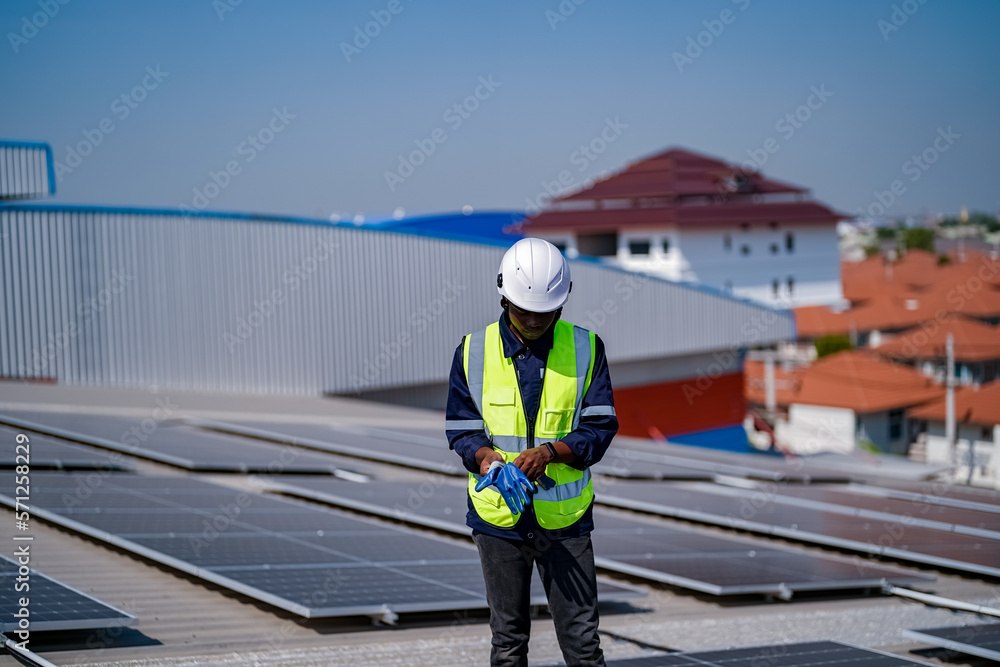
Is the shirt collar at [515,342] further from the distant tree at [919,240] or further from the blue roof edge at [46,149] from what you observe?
the distant tree at [919,240]

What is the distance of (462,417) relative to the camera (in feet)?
13.6

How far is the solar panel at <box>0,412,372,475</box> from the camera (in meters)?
11.1

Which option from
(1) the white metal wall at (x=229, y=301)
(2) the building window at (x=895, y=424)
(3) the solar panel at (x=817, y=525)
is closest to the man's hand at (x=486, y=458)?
(3) the solar panel at (x=817, y=525)

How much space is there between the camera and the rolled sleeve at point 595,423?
4027 millimetres

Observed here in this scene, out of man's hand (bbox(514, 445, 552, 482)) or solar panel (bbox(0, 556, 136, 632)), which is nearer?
man's hand (bbox(514, 445, 552, 482))

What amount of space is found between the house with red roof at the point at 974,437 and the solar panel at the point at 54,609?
1069 inches

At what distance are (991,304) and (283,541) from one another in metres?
51.0

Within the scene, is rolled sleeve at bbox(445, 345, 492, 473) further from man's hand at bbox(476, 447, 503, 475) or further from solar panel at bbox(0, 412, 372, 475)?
solar panel at bbox(0, 412, 372, 475)

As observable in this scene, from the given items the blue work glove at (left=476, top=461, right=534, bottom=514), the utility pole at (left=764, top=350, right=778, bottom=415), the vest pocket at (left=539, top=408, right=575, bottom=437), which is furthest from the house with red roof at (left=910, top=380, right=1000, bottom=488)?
the blue work glove at (left=476, top=461, right=534, bottom=514)

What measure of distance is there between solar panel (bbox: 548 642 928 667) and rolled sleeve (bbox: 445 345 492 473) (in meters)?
1.57

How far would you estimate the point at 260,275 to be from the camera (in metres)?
20.1

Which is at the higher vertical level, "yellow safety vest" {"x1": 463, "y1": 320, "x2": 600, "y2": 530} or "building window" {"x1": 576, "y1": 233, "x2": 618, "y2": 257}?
"building window" {"x1": 576, "y1": 233, "x2": 618, "y2": 257}

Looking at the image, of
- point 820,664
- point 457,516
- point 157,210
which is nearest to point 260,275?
point 157,210

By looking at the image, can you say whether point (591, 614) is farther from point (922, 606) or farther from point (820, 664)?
point (922, 606)
